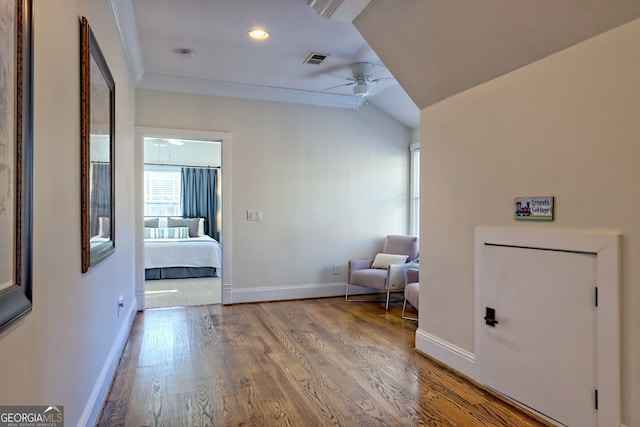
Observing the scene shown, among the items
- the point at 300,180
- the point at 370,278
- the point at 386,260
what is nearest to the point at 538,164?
the point at 370,278

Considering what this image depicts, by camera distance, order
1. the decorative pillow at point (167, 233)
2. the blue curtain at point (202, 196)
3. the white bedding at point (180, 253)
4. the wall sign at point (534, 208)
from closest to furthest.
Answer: the wall sign at point (534, 208)
the white bedding at point (180, 253)
the decorative pillow at point (167, 233)
the blue curtain at point (202, 196)

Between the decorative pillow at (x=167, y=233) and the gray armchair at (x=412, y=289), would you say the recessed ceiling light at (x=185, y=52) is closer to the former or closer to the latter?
the gray armchair at (x=412, y=289)

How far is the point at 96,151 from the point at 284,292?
3.28 m

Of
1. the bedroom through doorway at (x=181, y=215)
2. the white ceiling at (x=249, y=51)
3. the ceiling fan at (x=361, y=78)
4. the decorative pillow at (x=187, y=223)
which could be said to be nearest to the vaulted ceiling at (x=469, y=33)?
the white ceiling at (x=249, y=51)

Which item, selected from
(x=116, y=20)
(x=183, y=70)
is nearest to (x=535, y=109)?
(x=116, y=20)

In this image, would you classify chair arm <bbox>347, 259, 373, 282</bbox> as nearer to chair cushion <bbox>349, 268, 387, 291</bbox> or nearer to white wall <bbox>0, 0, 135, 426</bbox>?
chair cushion <bbox>349, 268, 387, 291</bbox>

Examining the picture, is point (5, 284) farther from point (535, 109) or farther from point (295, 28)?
point (295, 28)

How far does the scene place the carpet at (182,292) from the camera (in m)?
5.04

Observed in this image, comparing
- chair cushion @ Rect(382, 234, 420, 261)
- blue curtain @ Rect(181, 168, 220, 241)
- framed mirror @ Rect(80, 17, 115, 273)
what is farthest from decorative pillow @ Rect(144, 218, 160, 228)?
framed mirror @ Rect(80, 17, 115, 273)

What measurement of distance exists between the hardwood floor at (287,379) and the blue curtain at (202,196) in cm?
512

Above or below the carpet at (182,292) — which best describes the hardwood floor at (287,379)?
below

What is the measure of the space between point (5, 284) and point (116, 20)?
2.64 meters

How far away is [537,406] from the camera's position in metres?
2.22

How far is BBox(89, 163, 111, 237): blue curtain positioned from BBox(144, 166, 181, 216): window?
656 cm
